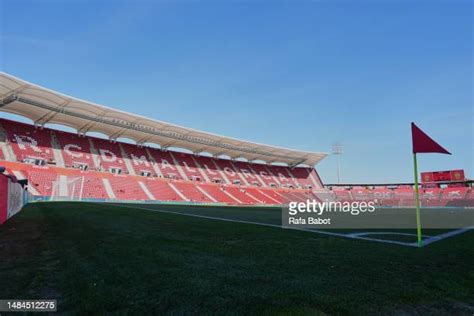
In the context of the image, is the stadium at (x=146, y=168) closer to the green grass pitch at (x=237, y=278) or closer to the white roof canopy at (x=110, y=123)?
the white roof canopy at (x=110, y=123)

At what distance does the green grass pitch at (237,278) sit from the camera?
1992 millimetres

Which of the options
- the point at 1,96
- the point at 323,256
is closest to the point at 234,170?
the point at 1,96

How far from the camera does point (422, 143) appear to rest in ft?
16.5

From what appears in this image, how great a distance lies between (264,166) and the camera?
6069 centimetres

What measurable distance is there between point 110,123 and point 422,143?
3910 cm

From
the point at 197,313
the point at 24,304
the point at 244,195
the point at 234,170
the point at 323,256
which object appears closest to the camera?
the point at 197,313

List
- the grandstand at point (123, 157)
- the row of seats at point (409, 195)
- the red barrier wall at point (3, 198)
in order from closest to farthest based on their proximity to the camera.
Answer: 1. the red barrier wall at point (3, 198)
2. the grandstand at point (123, 157)
3. the row of seats at point (409, 195)

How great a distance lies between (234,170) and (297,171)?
18.4 meters

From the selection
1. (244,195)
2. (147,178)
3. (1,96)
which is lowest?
(244,195)

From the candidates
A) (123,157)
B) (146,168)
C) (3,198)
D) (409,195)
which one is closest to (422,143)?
(3,198)

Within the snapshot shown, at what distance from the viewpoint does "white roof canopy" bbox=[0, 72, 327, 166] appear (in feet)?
95.6

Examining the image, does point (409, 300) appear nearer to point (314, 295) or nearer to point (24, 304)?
point (314, 295)

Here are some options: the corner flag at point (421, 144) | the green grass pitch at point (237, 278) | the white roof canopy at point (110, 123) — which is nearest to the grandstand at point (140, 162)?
the white roof canopy at point (110, 123)

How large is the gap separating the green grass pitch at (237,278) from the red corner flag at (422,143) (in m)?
1.78
